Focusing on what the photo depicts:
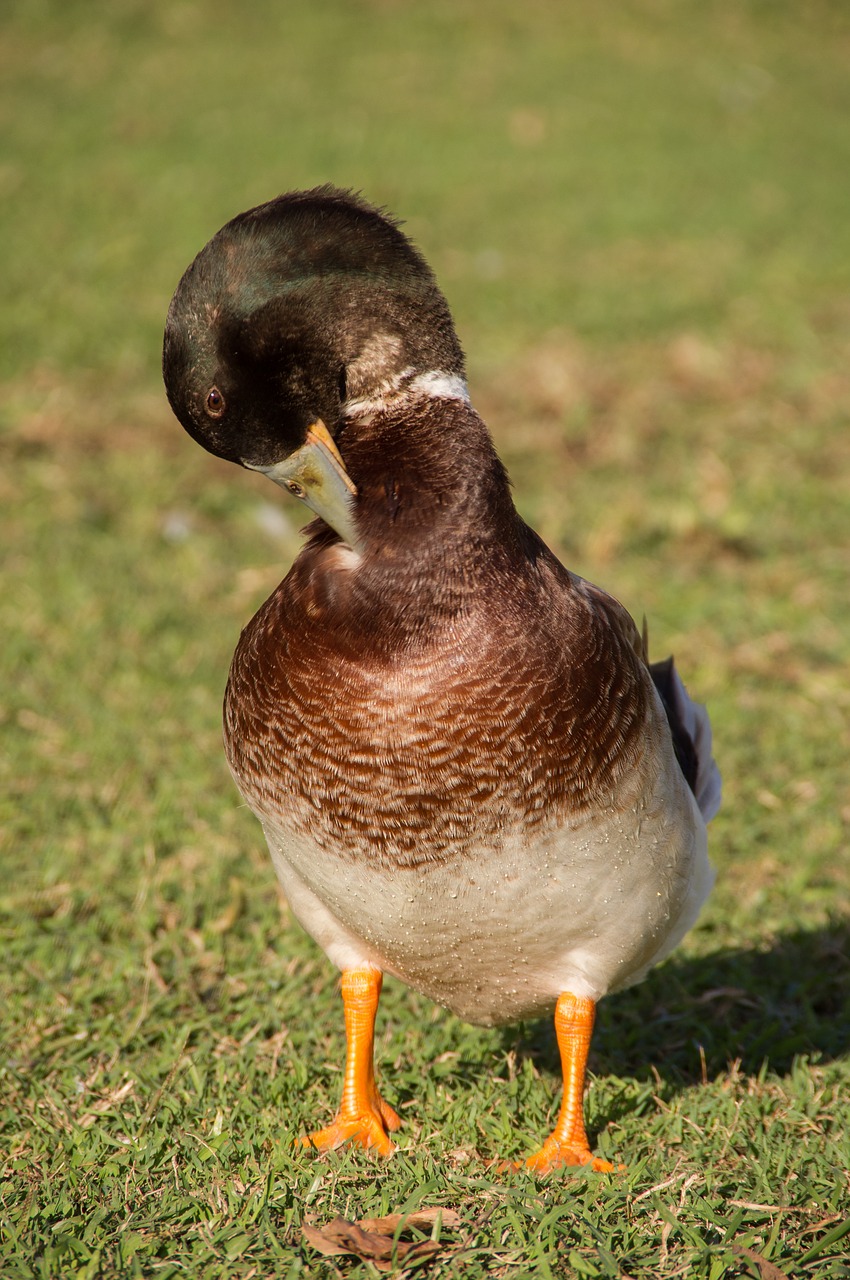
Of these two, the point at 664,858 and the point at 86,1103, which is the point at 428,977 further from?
the point at 86,1103

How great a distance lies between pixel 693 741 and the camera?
122 inches

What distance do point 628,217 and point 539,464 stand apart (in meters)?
4.64

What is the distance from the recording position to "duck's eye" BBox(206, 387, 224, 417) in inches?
91.4

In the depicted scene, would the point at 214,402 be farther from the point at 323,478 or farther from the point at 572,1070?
the point at 572,1070

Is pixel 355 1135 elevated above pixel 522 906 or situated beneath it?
situated beneath

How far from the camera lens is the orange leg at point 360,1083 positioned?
2705 millimetres

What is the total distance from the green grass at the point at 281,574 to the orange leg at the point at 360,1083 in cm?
8

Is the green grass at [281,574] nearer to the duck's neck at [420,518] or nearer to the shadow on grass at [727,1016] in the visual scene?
the shadow on grass at [727,1016]

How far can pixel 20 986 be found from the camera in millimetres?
3254

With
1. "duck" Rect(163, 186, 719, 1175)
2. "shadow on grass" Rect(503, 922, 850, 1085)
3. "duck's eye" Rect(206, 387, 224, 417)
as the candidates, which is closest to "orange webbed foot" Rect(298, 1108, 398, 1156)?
"duck" Rect(163, 186, 719, 1175)

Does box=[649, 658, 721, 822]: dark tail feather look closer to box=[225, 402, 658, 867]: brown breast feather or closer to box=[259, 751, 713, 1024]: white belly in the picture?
box=[259, 751, 713, 1024]: white belly

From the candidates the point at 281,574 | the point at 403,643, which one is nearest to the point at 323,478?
the point at 403,643

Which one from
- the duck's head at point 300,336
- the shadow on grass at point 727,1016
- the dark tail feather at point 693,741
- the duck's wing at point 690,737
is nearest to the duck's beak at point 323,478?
the duck's head at point 300,336

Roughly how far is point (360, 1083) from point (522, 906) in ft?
2.09
